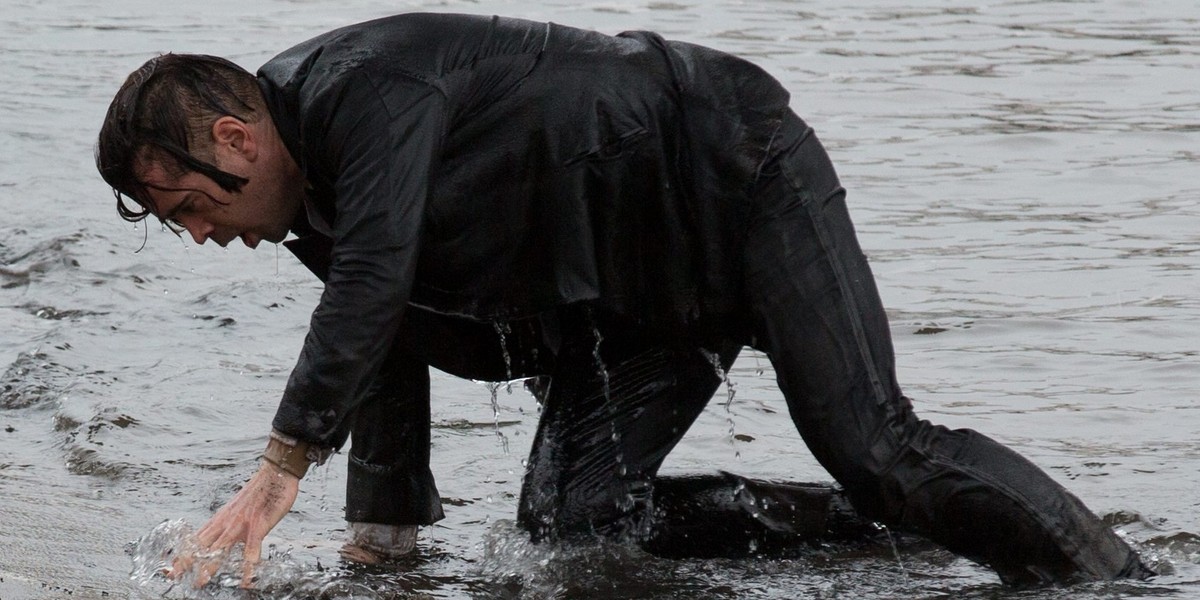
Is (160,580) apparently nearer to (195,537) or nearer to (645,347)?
(195,537)

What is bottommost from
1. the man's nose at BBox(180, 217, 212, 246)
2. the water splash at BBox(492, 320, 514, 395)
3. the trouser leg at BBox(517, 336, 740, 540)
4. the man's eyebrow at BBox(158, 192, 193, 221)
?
the trouser leg at BBox(517, 336, 740, 540)

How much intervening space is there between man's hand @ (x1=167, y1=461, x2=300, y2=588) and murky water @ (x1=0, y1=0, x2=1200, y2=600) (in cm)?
62

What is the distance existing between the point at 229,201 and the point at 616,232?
846 mm

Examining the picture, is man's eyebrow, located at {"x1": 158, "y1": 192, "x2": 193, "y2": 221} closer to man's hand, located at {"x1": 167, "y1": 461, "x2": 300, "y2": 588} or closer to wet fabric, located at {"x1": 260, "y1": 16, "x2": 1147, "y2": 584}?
wet fabric, located at {"x1": 260, "y1": 16, "x2": 1147, "y2": 584}

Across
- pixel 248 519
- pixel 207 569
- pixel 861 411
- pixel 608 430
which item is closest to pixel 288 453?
pixel 248 519

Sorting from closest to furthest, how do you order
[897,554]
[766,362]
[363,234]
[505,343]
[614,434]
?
[363,234]
[505,343]
[614,434]
[897,554]
[766,362]

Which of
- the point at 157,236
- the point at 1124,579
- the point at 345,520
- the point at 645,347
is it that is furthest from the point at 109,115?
the point at 157,236

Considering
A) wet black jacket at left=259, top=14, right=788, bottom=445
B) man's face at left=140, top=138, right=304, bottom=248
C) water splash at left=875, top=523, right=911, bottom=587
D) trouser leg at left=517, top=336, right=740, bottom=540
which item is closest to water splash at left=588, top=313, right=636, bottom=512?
trouser leg at left=517, top=336, right=740, bottom=540

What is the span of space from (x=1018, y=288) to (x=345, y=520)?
150 inches

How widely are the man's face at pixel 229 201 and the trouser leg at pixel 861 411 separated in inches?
40.4

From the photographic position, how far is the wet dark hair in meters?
3.32

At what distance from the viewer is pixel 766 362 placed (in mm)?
6957

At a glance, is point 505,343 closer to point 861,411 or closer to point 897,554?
point 861,411

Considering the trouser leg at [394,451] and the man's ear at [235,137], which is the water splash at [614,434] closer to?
the trouser leg at [394,451]
